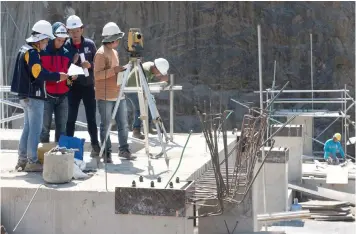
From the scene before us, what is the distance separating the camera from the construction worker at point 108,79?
6.19m

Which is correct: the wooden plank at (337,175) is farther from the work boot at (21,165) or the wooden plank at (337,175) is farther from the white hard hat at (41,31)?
the white hard hat at (41,31)

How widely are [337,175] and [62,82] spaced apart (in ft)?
31.1

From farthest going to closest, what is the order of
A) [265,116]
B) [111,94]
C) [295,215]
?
[295,215] → [111,94] → [265,116]

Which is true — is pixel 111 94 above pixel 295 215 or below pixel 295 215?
above

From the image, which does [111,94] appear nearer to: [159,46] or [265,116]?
[265,116]

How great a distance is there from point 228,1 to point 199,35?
1948 millimetres

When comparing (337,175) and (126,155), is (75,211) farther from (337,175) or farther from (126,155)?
(337,175)

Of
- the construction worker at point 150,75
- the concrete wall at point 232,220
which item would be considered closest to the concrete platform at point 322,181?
the construction worker at point 150,75

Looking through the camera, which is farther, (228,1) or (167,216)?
(228,1)

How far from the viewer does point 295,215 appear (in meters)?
7.45

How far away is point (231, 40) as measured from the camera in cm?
2678

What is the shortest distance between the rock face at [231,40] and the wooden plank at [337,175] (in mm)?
10863

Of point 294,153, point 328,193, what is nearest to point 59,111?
point 294,153

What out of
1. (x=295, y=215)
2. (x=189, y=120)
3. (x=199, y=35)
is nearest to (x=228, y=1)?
(x=199, y=35)
